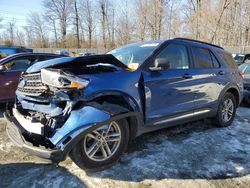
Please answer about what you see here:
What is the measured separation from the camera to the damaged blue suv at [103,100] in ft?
10.3

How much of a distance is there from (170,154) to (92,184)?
1404 millimetres

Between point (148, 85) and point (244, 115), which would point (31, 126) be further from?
point (244, 115)

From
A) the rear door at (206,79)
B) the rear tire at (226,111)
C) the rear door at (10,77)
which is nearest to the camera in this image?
the rear door at (206,79)

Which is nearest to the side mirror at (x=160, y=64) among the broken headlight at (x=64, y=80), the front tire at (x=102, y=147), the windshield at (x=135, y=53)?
the windshield at (x=135, y=53)

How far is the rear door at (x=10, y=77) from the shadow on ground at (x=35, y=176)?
3.54 metres

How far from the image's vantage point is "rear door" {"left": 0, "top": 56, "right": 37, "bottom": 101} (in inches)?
267

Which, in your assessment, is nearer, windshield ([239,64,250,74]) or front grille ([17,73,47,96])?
front grille ([17,73,47,96])

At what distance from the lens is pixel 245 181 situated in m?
3.40

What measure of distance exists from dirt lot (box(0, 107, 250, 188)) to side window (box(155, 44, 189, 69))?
128 centimetres

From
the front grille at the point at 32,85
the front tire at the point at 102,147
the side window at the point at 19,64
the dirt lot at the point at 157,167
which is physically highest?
the side window at the point at 19,64

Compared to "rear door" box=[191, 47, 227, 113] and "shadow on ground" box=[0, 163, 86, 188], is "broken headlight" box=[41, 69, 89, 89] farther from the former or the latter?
"rear door" box=[191, 47, 227, 113]

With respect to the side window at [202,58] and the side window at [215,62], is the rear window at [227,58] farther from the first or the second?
the side window at [202,58]

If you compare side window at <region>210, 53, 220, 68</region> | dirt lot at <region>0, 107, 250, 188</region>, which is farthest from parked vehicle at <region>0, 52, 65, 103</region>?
side window at <region>210, 53, 220, 68</region>

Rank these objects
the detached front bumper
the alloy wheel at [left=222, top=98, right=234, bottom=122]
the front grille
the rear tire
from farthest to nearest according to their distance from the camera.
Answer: the alloy wheel at [left=222, top=98, right=234, bottom=122] < the rear tire < the front grille < the detached front bumper
